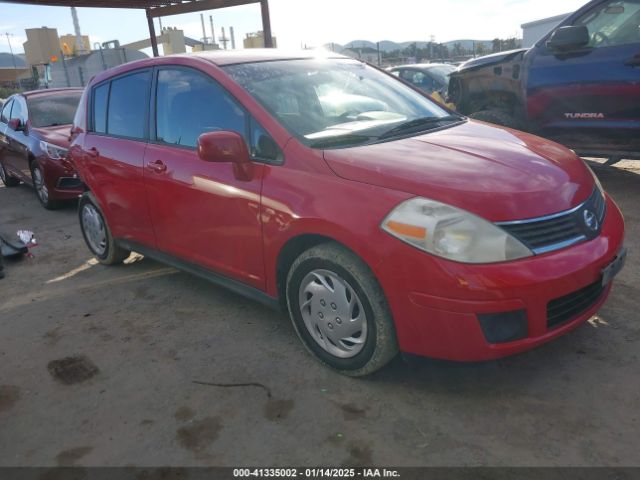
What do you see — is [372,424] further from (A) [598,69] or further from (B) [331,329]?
(A) [598,69]

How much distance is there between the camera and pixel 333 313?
9.02 feet

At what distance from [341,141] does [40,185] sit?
5958 millimetres

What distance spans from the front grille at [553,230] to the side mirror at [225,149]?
138 centimetres

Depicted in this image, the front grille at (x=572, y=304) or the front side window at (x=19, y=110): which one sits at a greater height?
the front side window at (x=19, y=110)

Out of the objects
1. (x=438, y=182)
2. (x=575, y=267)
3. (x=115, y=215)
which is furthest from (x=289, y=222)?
(x=115, y=215)

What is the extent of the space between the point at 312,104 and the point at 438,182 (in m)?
1.09

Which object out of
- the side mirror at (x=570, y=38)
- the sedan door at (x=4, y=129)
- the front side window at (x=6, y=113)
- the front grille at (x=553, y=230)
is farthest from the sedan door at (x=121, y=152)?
the front side window at (x=6, y=113)

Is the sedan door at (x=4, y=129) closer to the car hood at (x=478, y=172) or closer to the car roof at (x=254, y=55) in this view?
the car roof at (x=254, y=55)

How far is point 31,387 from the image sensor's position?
9.86 feet

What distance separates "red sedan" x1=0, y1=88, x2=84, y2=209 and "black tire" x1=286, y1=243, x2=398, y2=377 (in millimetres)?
5284

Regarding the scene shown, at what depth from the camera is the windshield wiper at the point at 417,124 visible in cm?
312

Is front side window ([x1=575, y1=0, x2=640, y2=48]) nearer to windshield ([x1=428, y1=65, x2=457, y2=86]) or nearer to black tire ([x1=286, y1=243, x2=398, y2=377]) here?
black tire ([x1=286, y1=243, x2=398, y2=377])

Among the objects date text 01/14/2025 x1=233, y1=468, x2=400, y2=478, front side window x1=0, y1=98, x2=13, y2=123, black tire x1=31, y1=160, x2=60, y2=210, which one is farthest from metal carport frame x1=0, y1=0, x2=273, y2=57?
date text 01/14/2025 x1=233, y1=468, x2=400, y2=478

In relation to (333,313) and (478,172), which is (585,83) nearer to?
(478,172)
